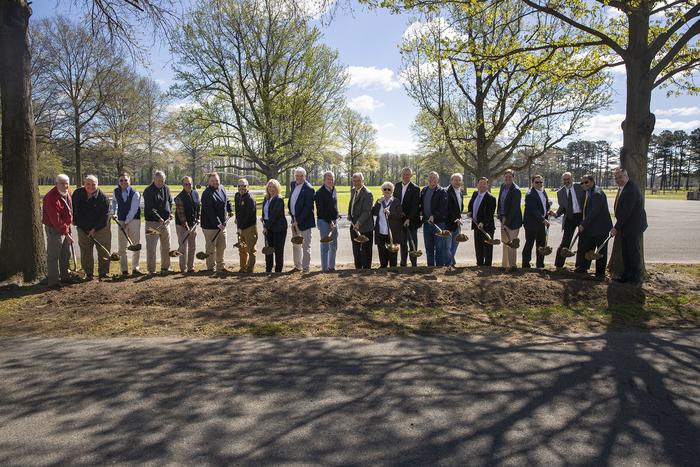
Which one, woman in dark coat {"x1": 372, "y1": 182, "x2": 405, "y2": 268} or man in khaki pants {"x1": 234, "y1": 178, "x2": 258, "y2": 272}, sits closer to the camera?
man in khaki pants {"x1": 234, "y1": 178, "x2": 258, "y2": 272}

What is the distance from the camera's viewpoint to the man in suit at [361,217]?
8867mm

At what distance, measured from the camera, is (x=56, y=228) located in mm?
7965

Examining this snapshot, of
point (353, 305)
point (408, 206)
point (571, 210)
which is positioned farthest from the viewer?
point (571, 210)

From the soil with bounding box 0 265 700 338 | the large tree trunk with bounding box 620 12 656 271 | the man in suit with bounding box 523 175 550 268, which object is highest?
the large tree trunk with bounding box 620 12 656 271

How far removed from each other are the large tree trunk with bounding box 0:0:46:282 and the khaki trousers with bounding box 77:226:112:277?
0.73 metres

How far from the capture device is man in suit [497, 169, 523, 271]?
29.8 feet

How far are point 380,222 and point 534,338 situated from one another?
4403 millimetres

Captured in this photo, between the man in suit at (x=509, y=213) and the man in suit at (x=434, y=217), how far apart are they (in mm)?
1161

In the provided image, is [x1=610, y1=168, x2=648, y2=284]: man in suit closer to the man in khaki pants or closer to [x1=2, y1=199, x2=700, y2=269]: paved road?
[x1=2, y1=199, x2=700, y2=269]: paved road

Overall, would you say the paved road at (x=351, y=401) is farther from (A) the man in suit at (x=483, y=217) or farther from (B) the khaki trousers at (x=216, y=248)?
(A) the man in suit at (x=483, y=217)

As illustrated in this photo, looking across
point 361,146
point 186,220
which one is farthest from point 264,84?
point 361,146

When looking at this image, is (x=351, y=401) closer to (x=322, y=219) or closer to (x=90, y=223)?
(x=322, y=219)

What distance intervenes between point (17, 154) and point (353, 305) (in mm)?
6187

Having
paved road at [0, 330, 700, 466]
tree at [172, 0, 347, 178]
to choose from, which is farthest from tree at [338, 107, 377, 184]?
paved road at [0, 330, 700, 466]
